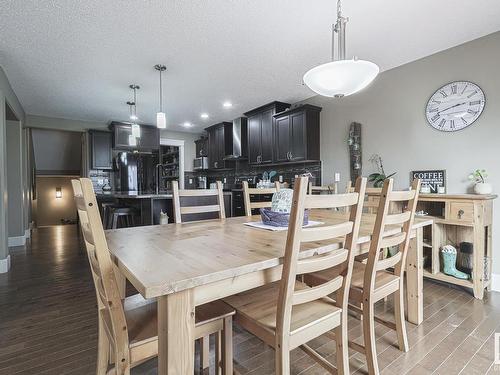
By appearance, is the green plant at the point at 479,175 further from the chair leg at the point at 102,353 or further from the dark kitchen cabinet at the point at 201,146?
the dark kitchen cabinet at the point at 201,146

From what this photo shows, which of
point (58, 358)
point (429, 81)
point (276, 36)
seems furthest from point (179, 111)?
point (58, 358)

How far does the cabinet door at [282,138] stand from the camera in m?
4.45

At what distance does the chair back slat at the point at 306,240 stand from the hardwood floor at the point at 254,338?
70 centimetres

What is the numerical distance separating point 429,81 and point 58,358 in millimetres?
4156

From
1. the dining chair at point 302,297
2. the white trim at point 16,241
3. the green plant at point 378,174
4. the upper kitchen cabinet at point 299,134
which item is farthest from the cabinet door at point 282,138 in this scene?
the white trim at point 16,241

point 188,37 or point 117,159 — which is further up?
point 188,37

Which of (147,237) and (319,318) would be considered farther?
(147,237)

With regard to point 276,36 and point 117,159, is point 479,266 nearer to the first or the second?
point 276,36

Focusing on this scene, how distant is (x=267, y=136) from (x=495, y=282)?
3.60 meters

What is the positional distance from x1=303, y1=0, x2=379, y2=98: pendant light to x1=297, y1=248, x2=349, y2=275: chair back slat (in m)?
1.06

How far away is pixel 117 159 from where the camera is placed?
6016 mm

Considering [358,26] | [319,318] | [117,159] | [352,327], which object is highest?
[358,26]

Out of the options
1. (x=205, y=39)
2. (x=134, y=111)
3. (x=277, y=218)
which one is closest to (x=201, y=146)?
(x=134, y=111)

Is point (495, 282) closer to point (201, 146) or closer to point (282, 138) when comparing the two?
point (282, 138)
